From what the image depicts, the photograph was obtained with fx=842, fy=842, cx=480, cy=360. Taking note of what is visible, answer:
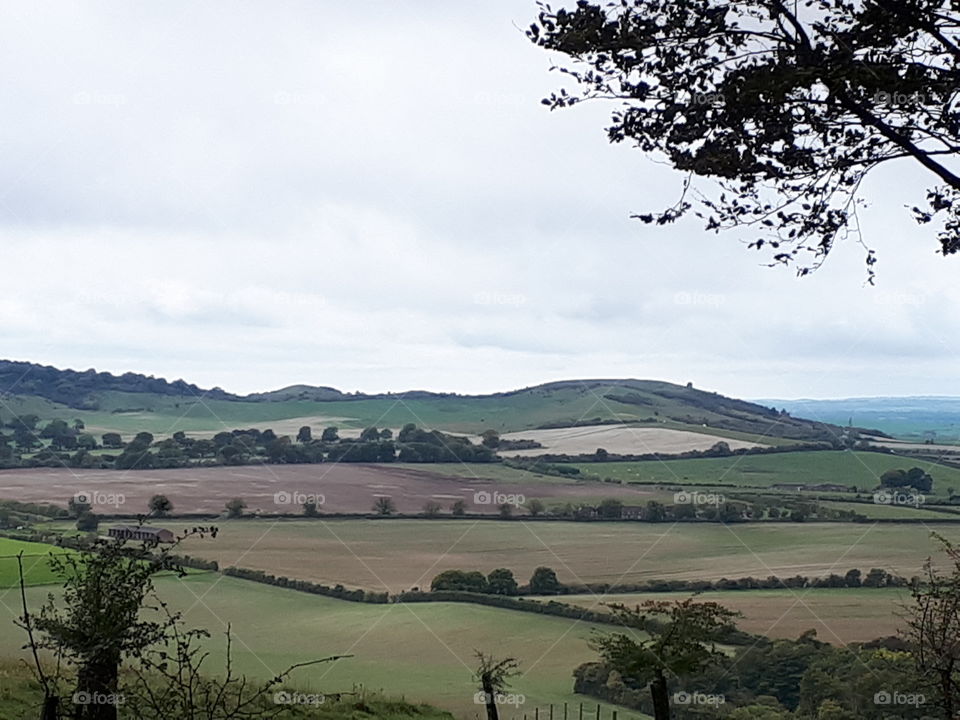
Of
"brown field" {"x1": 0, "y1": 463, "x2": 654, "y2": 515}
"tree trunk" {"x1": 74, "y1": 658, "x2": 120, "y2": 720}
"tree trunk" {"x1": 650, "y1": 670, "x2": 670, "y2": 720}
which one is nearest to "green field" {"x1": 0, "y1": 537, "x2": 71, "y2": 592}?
"brown field" {"x1": 0, "y1": 463, "x2": 654, "y2": 515}

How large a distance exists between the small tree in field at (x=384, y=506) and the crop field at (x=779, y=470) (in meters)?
12.9

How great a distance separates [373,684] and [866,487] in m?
28.8

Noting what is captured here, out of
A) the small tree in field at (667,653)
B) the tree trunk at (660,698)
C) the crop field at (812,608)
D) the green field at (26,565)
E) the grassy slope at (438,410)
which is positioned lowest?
the crop field at (812,608)

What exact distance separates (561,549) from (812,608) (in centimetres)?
873

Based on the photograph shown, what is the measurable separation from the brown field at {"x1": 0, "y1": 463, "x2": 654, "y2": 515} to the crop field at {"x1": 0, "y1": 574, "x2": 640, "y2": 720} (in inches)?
135

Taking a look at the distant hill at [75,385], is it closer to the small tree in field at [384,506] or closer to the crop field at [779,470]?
the small tree in field at [384,506]

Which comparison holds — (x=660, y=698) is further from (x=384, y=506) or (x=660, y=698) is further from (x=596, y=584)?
(x=384, y=506)

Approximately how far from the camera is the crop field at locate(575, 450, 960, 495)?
37.5m

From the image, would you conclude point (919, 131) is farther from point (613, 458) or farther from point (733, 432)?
point (733, 432)

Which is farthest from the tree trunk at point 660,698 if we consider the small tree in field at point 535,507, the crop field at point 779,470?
the crop field at point 779,470

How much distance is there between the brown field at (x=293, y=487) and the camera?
2536 cm

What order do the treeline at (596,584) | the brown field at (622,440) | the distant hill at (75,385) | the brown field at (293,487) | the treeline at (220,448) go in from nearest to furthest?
the treeline at (596,584) → the brown field at (293,487) → the treeline at (220,448) → the distant hill at (75,385) → the brown field at (622,440)

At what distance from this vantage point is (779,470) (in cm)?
3906

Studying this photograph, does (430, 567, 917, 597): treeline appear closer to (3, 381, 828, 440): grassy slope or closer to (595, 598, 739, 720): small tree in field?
(595, 598, 739, 720): small tree in field
